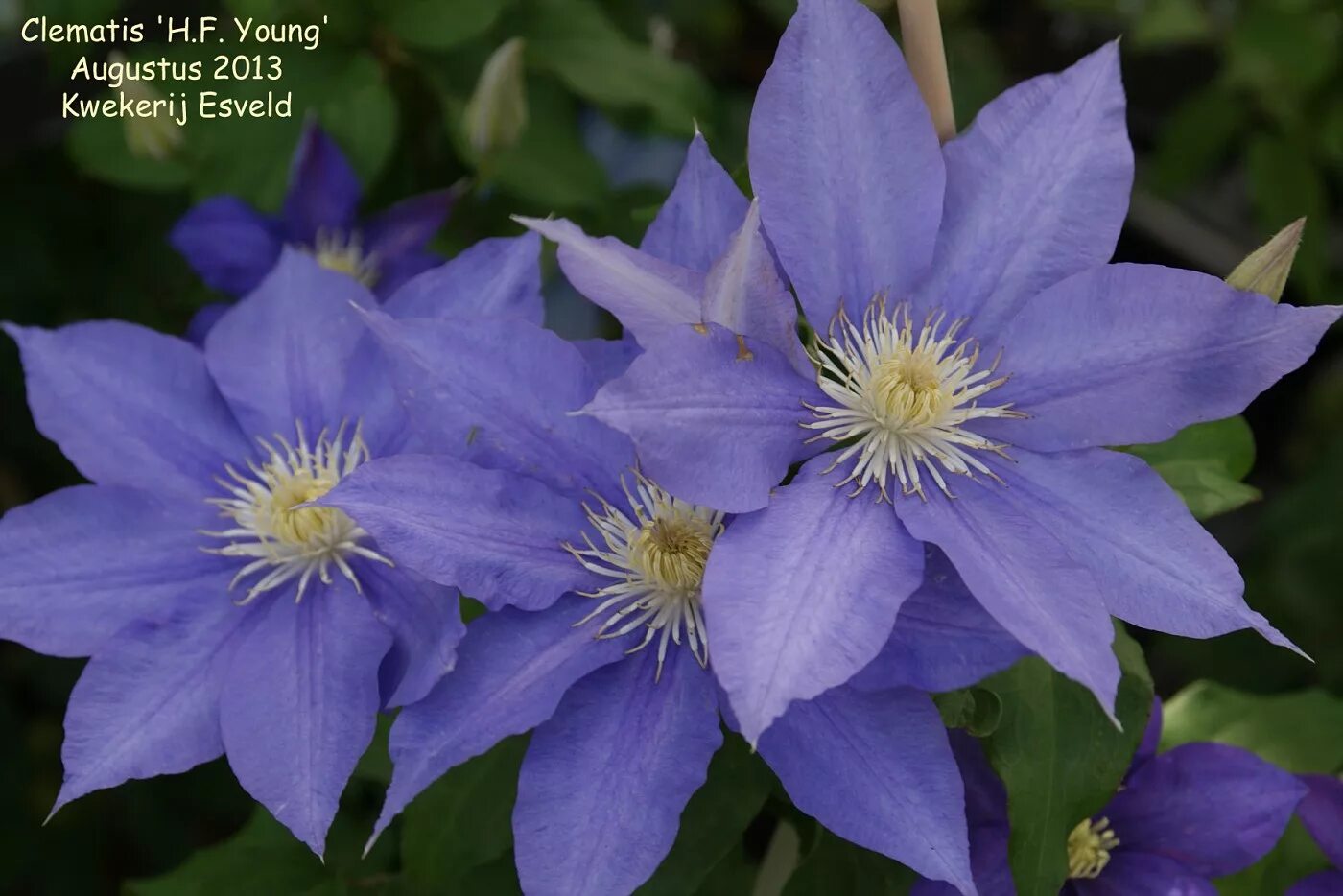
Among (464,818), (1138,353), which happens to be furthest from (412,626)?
(1138,353)

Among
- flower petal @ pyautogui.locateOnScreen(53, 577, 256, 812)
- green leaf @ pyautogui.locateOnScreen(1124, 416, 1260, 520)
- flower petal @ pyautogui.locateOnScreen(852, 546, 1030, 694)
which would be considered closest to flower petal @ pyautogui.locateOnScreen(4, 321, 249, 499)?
flower petal @ pyautogui.locateOnScreen(53, 577, 256, 812)

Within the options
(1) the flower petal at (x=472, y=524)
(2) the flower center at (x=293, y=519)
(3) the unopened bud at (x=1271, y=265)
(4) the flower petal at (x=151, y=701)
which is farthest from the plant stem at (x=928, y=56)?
(4) the flower petal at (x=151, y=701)

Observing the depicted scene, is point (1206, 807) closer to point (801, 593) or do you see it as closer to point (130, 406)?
point (801, 593)

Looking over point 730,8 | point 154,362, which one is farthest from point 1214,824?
point 730,8

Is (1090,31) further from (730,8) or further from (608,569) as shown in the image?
(608,569)

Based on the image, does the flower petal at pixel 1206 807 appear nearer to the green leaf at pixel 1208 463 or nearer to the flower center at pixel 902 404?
the green leaf at pixel 1208 463
